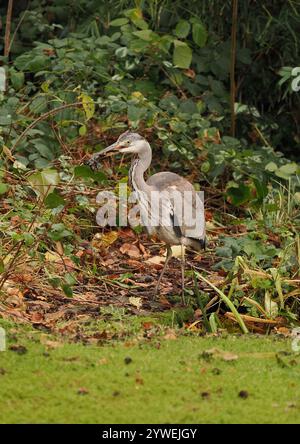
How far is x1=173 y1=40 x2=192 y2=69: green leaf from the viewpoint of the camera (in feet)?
29.4

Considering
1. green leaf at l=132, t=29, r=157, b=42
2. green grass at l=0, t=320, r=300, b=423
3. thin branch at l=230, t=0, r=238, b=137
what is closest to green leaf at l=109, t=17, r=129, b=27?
green leaf at l=132, t=29, r=157, b=42

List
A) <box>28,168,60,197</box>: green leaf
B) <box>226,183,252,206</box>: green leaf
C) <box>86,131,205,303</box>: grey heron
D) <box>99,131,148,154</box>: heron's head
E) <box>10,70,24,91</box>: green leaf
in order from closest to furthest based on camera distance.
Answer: <box>28,168,60,197</box>: green leaf
<box>86,131,205,303</box>: grey heron
<box>99,131,148,154</box>: heron's head
<box>226,183,252,206</box>: green leaf
<box>10,70,24,91</box>: green leaf

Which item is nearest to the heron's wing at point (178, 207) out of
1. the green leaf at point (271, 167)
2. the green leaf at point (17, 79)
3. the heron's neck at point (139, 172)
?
the heron's neck at point (139, 172)

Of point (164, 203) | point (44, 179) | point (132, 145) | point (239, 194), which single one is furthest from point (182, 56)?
point (44, 179)

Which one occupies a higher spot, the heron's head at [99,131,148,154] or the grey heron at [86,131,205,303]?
the heron's head at [99,131,148,154]

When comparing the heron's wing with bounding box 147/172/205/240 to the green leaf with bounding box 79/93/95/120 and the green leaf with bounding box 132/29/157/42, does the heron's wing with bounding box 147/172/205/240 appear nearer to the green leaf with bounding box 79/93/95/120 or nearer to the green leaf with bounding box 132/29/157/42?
the green leaf with bounding box 79/93/95/120

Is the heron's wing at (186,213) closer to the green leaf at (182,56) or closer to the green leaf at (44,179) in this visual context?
the green leaf at (44,179)

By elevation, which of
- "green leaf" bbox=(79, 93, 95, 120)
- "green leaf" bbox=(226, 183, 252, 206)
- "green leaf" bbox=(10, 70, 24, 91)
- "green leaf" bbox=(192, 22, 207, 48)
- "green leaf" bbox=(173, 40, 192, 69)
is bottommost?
"green leaf" bbox=(226, 183, 252, 206)

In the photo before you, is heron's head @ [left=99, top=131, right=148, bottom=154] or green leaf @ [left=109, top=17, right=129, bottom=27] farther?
green leaf @ [left=109, top=17, right=129, bottom=27]

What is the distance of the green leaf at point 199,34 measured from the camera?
9016 mm

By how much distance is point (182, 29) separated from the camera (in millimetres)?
9047

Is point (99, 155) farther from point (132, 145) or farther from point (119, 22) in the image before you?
point (119, 22)

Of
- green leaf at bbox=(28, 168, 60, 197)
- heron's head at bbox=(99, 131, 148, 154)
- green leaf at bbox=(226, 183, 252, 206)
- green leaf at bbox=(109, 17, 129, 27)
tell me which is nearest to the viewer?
green leaf at bbox=(28, 168, 60, 197)

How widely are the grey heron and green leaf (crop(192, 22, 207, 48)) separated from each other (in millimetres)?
2048
